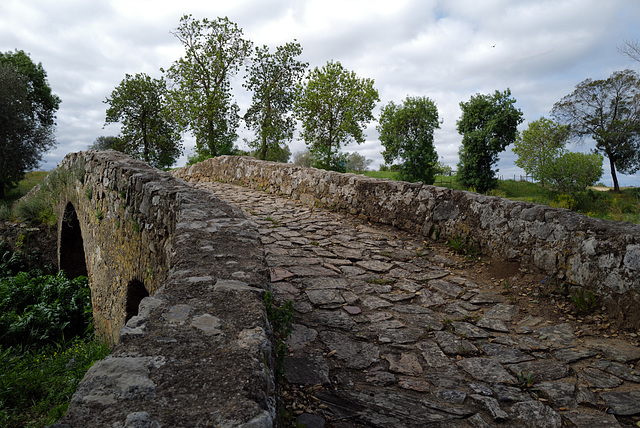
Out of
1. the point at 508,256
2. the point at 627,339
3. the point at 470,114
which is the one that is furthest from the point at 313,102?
the point at 627,339

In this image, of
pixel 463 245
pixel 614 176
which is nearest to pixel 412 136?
pixel 614 176

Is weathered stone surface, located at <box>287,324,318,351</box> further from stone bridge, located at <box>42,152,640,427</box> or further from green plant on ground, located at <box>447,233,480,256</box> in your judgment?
green plant on ground, located at <box>447,233,480,256</box>

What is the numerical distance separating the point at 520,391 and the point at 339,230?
4.65 meters

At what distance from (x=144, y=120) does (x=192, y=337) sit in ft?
97.9

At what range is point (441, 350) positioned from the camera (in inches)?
130

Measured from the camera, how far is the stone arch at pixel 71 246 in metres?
10.2

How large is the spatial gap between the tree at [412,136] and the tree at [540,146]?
9290 millimetres

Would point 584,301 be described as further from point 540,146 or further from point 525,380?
point 540,146

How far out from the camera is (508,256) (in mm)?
5008

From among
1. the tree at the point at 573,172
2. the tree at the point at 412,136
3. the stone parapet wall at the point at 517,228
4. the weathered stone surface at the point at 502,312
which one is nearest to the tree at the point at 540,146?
the tree at the point at 573,172

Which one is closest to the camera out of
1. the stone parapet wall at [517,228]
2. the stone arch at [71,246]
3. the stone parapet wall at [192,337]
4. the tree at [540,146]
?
the stone parapet wall at [192,337]

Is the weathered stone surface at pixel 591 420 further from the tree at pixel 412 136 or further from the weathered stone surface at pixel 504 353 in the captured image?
the tree at pixel 412 136

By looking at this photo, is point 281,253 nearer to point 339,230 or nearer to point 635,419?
point 339,230

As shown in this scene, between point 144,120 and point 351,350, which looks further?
point 144,120
